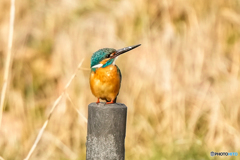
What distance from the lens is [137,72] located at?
521cm

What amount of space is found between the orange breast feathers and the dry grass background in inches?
98.5

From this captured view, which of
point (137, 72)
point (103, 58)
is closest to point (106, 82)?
point (103, 58)

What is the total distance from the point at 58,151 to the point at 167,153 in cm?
151

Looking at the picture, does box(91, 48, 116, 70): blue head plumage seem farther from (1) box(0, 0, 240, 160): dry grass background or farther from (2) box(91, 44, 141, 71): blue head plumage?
(1) box(0, 0, 240, 160): dry grass background

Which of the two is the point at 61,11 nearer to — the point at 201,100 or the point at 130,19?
the point at 130,19

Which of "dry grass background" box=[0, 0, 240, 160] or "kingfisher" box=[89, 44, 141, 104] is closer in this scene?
"kingfisher" box=[89, 44, 141, 104]

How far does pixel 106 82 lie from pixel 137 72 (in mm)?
3017

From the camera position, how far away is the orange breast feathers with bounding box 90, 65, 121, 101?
87.1 inches

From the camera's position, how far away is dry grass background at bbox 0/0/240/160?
5016 millimetres

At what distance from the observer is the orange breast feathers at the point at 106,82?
7.26ft

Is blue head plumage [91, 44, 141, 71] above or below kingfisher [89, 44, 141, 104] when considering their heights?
above

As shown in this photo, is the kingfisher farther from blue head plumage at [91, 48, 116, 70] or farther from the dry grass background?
the dry grass background

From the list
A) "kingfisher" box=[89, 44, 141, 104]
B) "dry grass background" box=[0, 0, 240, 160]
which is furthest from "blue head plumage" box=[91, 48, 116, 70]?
"dry grass background" box=[0, 0, 240, 160]

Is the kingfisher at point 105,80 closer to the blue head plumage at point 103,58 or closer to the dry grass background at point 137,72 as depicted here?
the blue head plumage at point 103,58
